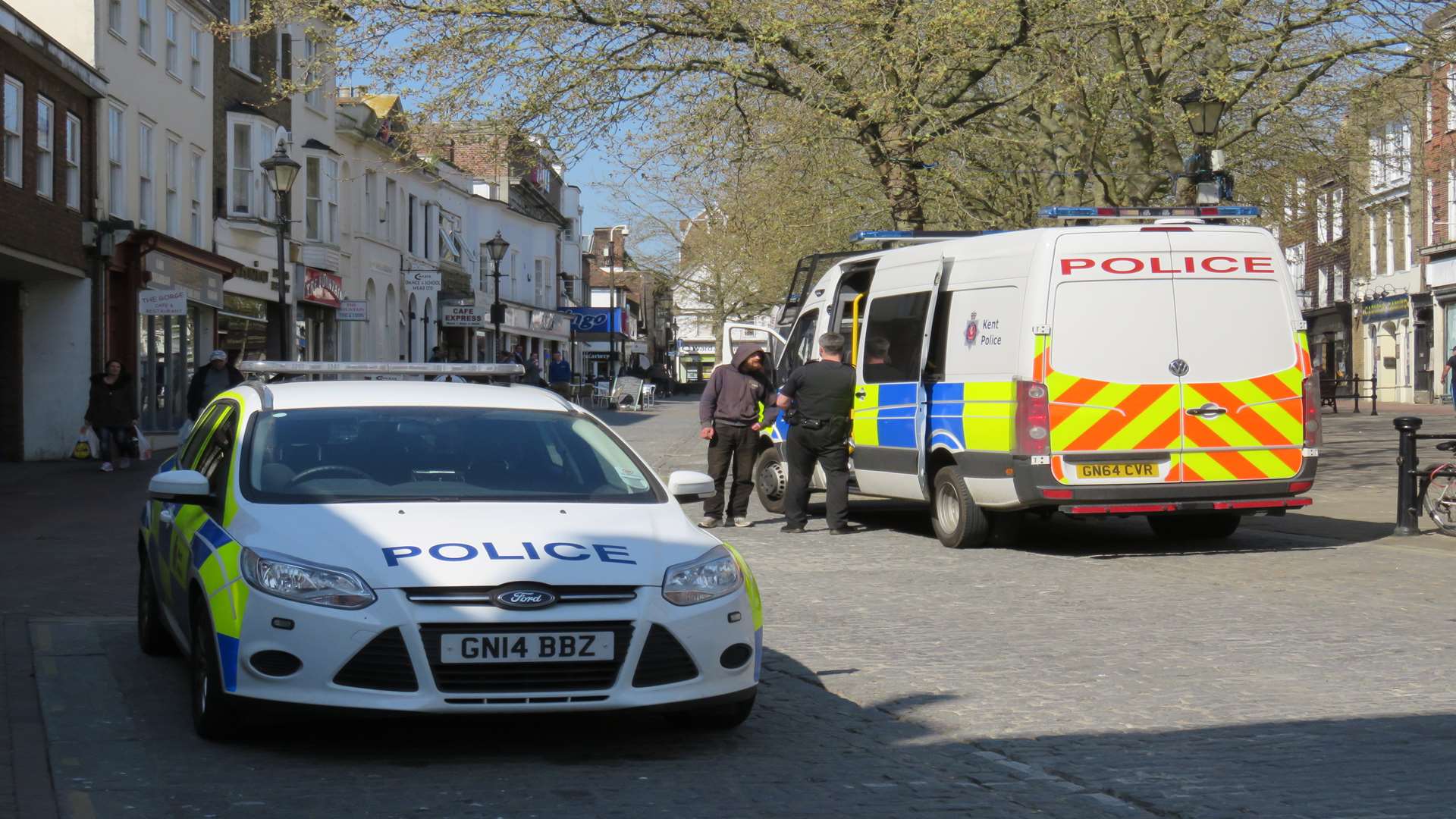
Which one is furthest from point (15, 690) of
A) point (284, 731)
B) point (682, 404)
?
point (682, 404)

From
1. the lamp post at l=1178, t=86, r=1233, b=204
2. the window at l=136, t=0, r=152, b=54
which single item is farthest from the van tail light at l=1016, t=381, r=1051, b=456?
the window at l=136, t=0, r=152, b=54

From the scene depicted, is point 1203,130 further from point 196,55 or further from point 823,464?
point 196,55

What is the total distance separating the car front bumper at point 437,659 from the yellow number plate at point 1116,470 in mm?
7176

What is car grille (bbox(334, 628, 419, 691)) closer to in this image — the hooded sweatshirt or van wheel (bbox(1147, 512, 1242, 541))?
van wheel (bbox(1147, 512, 1242, 541))

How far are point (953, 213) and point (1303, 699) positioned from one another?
73.0 ft

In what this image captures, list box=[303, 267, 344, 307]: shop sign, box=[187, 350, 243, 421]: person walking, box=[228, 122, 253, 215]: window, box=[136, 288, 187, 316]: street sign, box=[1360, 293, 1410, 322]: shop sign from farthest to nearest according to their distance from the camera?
1. box=[1360, 293, 1410, 322]: shop sign
2. box=[303, 267, 344, 307]: shop sign
3. box=[228, 122, 253, 215]: window
4. box=[136, 288, 187, 316]: street sign
5. box=[187, 350, 243, 421]: person walking

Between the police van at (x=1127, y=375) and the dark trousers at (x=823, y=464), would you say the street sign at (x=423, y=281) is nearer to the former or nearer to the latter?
the dark trousers at (x=823, y=464)

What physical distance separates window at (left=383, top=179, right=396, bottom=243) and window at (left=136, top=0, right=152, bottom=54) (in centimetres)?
1812

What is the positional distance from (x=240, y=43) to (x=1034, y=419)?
2725cm

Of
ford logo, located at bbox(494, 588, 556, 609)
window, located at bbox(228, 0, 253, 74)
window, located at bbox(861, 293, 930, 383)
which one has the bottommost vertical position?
ford logo, located at bbox(494, 588, 556, 609)

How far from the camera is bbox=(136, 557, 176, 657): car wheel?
820 cm

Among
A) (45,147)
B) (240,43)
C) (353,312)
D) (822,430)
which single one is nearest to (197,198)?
(353,312)

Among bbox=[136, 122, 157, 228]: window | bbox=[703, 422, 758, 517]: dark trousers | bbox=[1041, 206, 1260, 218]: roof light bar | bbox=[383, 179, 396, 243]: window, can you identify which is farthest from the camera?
bbox=[383, 179, 396, 243]: window

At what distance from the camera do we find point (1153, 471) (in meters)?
12.9
